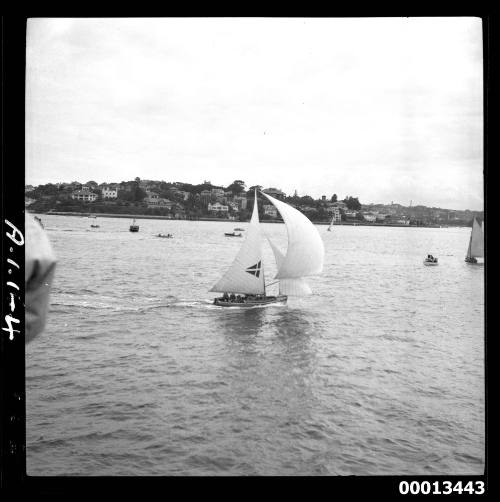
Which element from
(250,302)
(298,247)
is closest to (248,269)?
(250,302)

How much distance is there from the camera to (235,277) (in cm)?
1600

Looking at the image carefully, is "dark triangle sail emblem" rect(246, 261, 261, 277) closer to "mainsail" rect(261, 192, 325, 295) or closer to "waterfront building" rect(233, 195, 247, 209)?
"mainsail" rect(261, 192, 325, 295)

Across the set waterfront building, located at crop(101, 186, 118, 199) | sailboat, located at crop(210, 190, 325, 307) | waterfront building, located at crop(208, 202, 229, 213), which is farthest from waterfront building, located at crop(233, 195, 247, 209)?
sailboat, located at crop(210, 190, 325, 307)

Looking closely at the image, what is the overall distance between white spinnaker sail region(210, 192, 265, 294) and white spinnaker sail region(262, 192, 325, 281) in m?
0.90

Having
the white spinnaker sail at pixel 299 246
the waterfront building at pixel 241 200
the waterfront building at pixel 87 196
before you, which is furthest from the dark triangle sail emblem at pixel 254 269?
the waterfront building at pixel 241 200

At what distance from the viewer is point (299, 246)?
641 inches

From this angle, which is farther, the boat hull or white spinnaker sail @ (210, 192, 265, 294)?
white spinnaker sail @ (210, 192, 265, 294)

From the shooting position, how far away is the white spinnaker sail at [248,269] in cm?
1587

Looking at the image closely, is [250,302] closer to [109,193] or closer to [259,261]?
[259,261]

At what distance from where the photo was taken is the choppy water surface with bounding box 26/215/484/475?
6.52 metres

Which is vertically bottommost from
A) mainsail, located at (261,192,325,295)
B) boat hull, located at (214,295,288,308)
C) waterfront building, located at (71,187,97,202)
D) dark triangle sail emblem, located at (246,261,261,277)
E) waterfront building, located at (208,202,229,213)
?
boat hull, located at (214,295,288,308)

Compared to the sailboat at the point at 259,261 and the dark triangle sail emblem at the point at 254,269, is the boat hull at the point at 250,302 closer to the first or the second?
the sailboat at the point at 259,261

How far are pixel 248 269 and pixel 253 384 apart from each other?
7.01m
